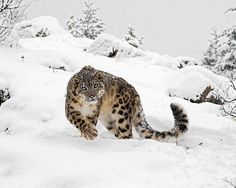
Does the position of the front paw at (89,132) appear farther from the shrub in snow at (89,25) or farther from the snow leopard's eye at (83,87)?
the shrub in snow at (89,25)

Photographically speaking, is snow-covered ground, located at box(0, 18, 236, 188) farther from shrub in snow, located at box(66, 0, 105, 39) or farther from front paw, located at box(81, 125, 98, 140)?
shrub in snow, located at box(66, 0, 105, 39)

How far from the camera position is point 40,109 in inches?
406

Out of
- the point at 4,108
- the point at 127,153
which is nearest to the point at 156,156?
the point at 127,153

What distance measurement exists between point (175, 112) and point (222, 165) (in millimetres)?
1858

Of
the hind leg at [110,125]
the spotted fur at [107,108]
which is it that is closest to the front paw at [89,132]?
the spotted fur at [107,108]

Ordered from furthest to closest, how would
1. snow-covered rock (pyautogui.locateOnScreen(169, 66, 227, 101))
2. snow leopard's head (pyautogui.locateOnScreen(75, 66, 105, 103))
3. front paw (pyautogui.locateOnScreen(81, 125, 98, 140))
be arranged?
snow-covered rock (pyautogui.locateOnScreen(169, 66, 227, 101)), snow leopard's head (pyautogui.locateOnScreen(75, 66, 105, 103)), front paw (pyautogui.locateOnScreen(81, 125, 98, 140))

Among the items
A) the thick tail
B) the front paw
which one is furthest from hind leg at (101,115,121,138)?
the front paw

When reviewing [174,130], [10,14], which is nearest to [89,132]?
[174,130]

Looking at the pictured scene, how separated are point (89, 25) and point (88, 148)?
38.3 meters

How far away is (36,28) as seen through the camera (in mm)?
29078

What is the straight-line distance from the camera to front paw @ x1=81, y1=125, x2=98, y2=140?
26.0ft

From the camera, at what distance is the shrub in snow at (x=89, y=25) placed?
45.2 metres

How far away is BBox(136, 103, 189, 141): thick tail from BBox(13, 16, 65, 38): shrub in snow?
19132 mm

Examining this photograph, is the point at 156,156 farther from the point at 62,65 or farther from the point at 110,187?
the point at 62,65
